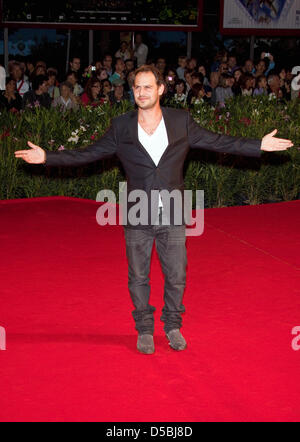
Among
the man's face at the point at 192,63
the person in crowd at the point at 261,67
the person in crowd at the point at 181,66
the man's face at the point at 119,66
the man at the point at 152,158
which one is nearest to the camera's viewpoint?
the man at the point at 152,158

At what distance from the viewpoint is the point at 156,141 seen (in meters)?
4.83

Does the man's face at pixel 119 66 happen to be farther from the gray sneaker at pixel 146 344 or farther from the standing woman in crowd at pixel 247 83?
the gray sneaker at pixel 146 344

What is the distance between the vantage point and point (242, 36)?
1842 centimetres

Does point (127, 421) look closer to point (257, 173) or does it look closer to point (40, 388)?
point (40, 388)

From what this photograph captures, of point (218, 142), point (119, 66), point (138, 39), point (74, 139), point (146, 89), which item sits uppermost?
point (138, 39)

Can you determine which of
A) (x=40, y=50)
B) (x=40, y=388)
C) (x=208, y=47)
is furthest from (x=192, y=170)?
(x=208, y=47)

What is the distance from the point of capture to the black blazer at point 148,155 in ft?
15.8

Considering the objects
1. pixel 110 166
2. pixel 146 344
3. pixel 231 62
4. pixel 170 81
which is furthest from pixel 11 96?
pixel 146 344

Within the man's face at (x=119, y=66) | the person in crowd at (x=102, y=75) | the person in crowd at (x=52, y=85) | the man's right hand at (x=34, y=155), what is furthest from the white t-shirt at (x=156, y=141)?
the man's face at (x=119, y=66)

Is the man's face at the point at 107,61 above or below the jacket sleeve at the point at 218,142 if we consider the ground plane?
above

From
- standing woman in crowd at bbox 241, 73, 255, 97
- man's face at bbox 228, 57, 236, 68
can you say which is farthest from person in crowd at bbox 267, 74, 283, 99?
man's face at bbox 228, 57, 236, 68

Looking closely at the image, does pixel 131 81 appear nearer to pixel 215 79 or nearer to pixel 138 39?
pixel 215 79

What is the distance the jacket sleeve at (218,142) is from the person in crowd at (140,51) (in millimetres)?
11674

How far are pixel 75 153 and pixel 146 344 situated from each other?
1289 mm
